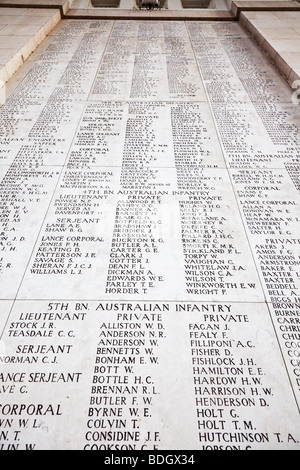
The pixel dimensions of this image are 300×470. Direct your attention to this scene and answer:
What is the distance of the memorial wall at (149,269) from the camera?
2160mm

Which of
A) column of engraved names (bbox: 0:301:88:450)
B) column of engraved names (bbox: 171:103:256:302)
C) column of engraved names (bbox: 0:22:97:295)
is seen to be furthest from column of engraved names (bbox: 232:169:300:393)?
column of engraved names (bbox: 0:22:97:295)

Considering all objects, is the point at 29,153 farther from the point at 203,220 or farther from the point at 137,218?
the point at 203,220

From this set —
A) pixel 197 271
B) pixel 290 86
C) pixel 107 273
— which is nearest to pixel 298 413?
pixel 197 271

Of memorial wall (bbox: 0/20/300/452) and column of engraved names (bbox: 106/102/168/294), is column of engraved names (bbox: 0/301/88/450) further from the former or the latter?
column of engraved names (bbox: 106/102/168/294)

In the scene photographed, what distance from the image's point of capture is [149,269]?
308cm

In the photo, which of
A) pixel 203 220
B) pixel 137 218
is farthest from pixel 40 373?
pixel 203 220

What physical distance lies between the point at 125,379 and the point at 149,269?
1095 mm

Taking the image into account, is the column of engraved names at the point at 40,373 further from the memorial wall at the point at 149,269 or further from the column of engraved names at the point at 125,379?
the column of engraved names at the point at 125,379

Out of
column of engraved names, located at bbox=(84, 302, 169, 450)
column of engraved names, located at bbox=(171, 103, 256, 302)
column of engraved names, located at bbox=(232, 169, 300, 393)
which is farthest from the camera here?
column of engraved names, located at bbox=(171, 103, 256, 302)

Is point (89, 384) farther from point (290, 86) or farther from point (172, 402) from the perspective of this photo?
point (290, 86)

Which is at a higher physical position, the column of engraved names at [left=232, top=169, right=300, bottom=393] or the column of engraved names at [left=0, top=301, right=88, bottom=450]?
the column of engraved names at [left=232, top=169, right=300, bottom=393]

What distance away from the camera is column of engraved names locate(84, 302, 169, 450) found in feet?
6.76

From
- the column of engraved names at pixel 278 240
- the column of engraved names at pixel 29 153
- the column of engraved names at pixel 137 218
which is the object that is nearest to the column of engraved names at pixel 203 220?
the column of engraved names at pixel 278 240

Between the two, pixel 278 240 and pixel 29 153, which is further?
pixel 29 153
